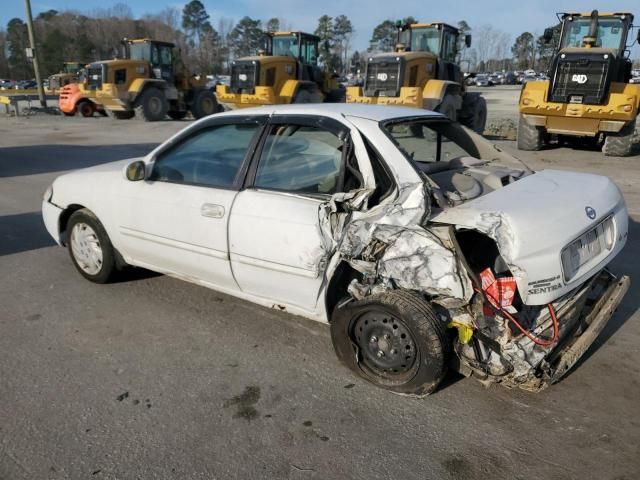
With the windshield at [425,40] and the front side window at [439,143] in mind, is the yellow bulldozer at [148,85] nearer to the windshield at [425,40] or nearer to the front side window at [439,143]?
the windshield at [425,40]

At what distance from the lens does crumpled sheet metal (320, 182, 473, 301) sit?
273 centimetres

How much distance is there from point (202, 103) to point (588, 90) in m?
15.7

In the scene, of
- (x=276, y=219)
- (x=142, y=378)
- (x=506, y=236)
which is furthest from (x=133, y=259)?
(x=506, y=236)

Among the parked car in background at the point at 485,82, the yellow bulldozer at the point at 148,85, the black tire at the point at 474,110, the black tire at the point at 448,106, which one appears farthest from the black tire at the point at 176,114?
the parked car in background at the point at 485,82

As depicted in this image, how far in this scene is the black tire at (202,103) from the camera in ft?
72.8

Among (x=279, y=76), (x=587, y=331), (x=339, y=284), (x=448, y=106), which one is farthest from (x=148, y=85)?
(x=587, y=331)

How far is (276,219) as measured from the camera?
3.21 meters

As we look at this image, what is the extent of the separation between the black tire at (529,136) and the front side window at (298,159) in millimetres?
10518

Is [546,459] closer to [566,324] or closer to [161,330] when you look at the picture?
[566,324]

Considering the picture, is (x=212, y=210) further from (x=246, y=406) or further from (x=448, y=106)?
(x=448, y=106)

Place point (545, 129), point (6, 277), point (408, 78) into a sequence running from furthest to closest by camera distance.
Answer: point (408, 78) < point (545, 129) < point (6, 277)

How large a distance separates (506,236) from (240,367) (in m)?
1.77

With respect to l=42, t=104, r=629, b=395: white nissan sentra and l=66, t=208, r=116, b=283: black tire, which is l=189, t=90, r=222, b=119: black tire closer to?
l=66, t=208, r=116, b=283: black tire

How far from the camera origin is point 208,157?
12.4 ft
